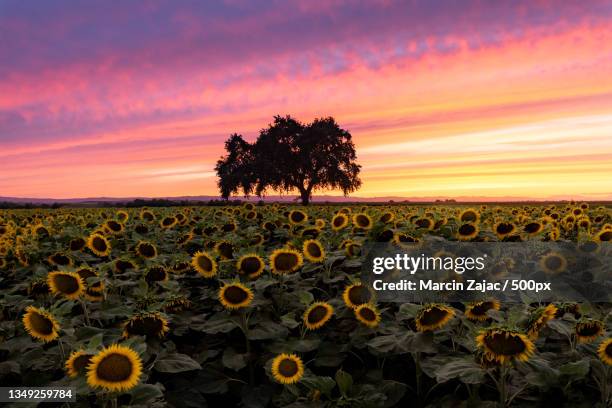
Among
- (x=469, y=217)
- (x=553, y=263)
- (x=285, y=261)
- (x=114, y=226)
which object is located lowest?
(x=553, y=263)

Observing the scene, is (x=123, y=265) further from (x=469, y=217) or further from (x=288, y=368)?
(x=469, y=217)

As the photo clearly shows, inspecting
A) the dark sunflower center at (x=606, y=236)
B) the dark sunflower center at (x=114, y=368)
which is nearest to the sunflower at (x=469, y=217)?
the dark sunflower center at (x=606, y=236)

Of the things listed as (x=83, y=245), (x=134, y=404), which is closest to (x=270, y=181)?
(x=83, y=245)

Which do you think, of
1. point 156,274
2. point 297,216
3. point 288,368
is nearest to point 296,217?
point 297,216

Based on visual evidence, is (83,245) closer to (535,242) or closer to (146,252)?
(146,252)

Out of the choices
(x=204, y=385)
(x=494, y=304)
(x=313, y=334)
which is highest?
(x=494, y=304)

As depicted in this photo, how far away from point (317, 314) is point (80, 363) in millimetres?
1906

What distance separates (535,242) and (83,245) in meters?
5.96

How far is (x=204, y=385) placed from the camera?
4.05 m

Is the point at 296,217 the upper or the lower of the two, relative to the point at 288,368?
upper

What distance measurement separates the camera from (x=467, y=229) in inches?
257

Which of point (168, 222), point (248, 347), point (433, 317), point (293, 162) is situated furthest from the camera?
point (293, 162)

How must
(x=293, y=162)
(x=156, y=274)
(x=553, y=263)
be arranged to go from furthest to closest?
(x=293, y=162) → (x=553, y=263) → (x=156, y=274)

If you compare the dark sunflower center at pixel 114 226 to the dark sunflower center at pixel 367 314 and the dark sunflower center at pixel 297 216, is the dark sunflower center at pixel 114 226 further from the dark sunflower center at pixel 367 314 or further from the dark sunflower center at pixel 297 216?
the dark sunflower center at pixel 367 314
